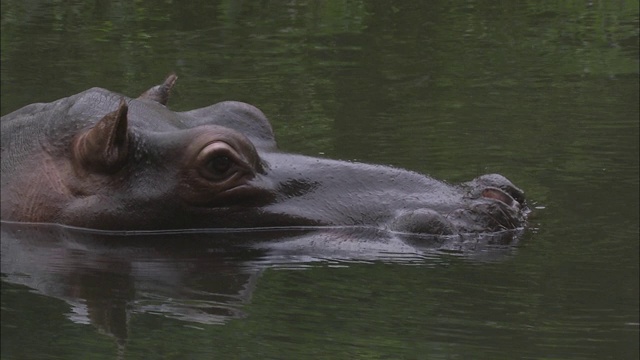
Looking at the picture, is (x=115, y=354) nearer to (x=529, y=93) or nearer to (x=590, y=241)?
(x=590, y=241)

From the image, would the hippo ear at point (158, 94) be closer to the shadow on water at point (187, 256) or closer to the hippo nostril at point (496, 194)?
the shadow on water at point (187, 256)

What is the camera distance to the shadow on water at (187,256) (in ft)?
17.6

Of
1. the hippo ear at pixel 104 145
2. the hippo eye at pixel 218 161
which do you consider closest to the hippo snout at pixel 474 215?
the hippo eye at pixel 218 161

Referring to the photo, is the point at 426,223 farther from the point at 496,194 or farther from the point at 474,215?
the point at 496,194

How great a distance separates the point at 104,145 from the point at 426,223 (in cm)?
137

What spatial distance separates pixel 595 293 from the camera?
5.46 m

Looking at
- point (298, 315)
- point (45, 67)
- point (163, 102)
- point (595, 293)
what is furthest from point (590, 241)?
point (45, 67)

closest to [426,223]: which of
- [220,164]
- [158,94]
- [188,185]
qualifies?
[220,164]

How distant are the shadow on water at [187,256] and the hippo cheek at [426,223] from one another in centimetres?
3

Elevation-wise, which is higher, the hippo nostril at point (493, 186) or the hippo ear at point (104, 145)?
the hippo ear at point (104, 145)

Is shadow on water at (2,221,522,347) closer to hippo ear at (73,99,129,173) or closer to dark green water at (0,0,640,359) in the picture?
dark green water at (0,0,640,359)

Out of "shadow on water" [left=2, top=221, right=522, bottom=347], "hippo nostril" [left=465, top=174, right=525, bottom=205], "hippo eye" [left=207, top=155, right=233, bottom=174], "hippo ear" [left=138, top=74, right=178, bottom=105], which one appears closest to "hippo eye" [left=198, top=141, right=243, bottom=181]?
"hippo eye" [left=207, top=155, right=233, bottom=174]

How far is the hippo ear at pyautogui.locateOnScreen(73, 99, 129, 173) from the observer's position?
5.79 meters

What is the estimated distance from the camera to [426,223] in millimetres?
5934
